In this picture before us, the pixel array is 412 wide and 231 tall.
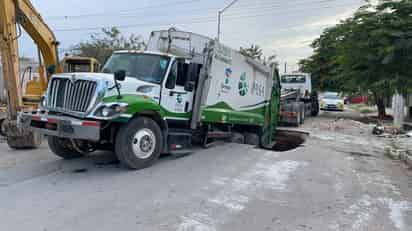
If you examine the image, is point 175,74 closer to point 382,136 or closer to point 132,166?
point 132,166

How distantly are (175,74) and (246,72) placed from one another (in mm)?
3062

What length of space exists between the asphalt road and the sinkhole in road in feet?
14.6

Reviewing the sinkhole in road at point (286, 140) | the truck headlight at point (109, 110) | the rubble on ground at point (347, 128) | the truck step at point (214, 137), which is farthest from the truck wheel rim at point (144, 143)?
the rubble on ground at point (347, 128)

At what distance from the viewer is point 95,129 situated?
5160mm

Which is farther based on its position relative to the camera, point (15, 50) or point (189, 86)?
point (15, 50)

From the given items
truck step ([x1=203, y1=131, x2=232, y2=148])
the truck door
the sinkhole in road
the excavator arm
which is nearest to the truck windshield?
the truck door

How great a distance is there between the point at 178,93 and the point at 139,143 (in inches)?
64.0

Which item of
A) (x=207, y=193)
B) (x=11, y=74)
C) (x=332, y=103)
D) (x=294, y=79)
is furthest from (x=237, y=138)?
(x=332, y=103)

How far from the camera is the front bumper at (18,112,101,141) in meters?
5.16

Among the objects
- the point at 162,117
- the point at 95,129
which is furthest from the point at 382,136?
the point at 95,129

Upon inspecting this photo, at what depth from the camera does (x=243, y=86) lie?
360 inches

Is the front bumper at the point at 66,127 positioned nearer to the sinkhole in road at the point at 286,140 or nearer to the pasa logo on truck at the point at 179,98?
the pasa logo on truck at the point at 179,98

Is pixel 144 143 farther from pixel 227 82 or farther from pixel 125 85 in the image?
pixel 227 82

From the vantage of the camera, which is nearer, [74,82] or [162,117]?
[74,82]
